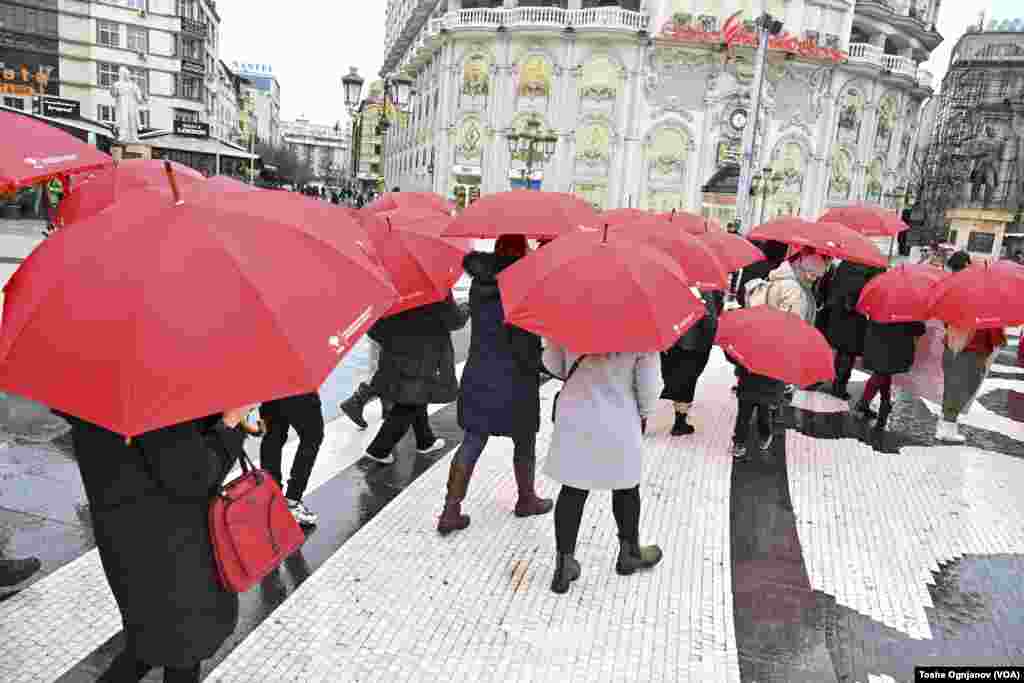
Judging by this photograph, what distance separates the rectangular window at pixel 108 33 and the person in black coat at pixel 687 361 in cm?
5337

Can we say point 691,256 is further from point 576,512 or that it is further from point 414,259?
point 576,512

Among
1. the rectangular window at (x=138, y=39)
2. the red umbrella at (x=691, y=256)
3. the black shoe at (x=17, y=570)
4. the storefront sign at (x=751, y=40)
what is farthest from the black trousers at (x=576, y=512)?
the rectangular window at (x=138, y=39)

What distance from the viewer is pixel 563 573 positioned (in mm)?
3750

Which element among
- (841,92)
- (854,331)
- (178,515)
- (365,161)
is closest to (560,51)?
(841,92)

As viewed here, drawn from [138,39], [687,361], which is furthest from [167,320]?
[138,39]

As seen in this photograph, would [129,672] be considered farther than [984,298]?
No

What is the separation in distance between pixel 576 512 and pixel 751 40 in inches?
1488

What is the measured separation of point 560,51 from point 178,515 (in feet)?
126

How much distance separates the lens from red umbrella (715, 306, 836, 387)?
534cm

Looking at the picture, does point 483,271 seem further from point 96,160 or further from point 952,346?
point 952,346

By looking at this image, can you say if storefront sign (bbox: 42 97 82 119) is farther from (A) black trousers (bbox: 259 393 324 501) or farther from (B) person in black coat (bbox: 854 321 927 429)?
(B) person in black coat (bbox: 854 321 927 429)

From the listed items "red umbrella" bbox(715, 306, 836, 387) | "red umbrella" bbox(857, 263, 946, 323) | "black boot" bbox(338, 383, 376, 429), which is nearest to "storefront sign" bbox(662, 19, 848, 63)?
"red umbrella" bbox(857, 263, 946, 323)

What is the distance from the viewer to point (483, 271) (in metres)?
3.93

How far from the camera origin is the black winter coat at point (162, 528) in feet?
6.86
